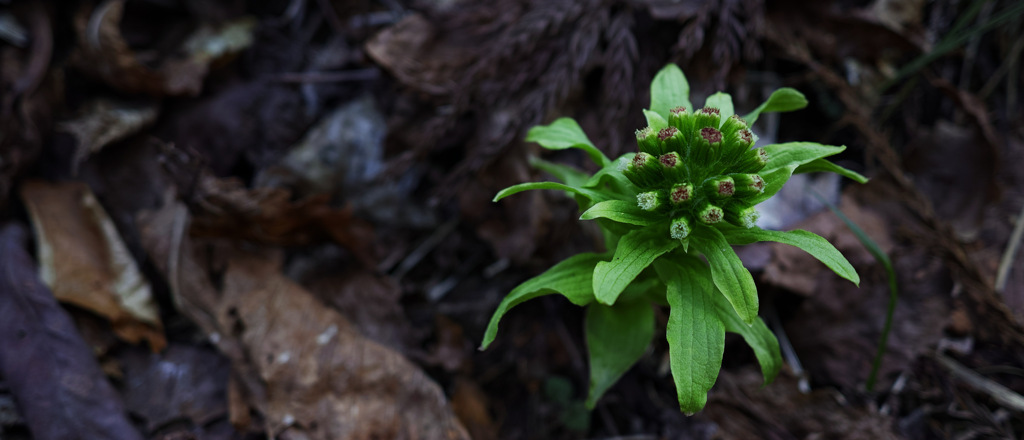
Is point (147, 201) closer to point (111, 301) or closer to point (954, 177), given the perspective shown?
point (111, 301)

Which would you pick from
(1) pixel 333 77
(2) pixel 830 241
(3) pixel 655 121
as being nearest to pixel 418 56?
(1) pixel 333 77

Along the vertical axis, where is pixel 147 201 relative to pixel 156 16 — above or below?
below

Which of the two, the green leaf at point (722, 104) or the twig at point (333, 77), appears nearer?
the green leaf at point (722, 104)

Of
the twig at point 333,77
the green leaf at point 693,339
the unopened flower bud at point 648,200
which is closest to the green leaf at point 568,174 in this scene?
the unopened flower bud at point 648,200

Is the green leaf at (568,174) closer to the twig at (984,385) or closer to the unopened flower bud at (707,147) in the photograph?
the unopened flower bud at (707,147)

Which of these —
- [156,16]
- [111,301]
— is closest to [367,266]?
[111,301]
